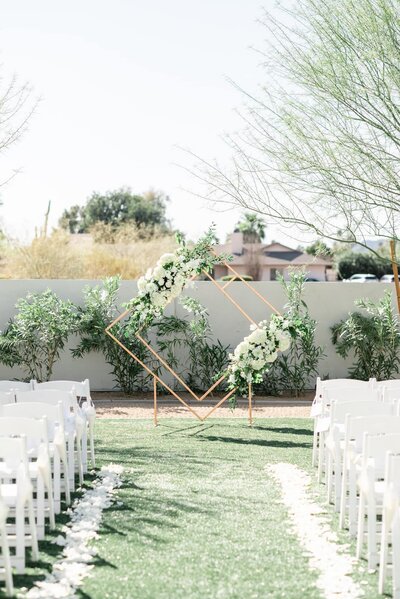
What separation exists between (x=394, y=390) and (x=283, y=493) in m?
2.15

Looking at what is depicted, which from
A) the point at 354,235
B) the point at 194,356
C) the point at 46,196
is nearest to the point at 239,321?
the point at 194,356

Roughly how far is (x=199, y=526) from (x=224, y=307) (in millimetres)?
10275

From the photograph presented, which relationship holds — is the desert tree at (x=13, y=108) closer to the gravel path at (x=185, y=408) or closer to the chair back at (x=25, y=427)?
the gravel path at (x=185, y=408)

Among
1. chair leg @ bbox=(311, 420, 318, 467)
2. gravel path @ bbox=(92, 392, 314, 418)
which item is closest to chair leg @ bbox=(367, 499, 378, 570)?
chair leg @ bbox=(311, 420, 318, 467)

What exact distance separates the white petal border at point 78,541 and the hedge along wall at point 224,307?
792 centimetres

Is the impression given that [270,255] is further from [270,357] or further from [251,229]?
[270,357]

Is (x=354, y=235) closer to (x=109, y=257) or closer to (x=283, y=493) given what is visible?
(x=283, y=493)

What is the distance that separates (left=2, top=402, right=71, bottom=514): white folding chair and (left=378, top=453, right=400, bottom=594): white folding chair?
2943mm

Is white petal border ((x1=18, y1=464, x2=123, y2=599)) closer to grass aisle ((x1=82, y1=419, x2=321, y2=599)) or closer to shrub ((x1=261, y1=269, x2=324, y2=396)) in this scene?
grass aisle ((x1=82, y1=419, x2=321, y2=599))

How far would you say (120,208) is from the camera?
68688 millimetres

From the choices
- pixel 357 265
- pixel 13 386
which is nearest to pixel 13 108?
pixel 13 386

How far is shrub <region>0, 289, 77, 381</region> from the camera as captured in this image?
16672 millimetres

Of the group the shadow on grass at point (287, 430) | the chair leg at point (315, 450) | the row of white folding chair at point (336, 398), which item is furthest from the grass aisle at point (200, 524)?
the row of white folding chair at point (336, 398)

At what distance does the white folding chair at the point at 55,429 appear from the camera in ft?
25.9
